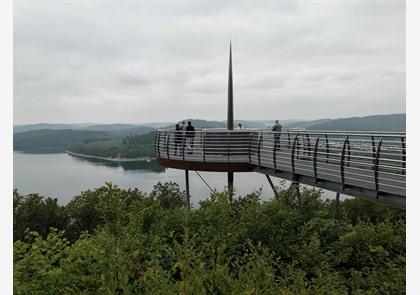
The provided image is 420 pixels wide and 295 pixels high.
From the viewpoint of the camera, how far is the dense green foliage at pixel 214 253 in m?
4.14

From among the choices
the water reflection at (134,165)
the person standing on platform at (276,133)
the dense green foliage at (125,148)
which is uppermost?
the person standing on platform at (276,133)

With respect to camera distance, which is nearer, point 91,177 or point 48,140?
point 91,177

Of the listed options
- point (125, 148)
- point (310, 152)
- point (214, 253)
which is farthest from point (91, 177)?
point (214, 253)

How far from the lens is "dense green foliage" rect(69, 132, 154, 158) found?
9093 centimetres

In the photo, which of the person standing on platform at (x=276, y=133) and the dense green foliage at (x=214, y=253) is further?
the person standing on platform at (x=276, y=133)

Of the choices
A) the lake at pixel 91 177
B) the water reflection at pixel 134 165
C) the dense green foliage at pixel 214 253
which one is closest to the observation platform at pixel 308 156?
the dense green foliage at pixel 214 253

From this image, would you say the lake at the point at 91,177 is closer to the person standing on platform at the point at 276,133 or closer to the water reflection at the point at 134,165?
the water reflection at the point at 134,165

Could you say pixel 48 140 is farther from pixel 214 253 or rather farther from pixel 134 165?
pixel 214 253

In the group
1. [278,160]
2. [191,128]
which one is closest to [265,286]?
[278,160]

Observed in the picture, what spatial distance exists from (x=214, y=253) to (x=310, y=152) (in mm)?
4445

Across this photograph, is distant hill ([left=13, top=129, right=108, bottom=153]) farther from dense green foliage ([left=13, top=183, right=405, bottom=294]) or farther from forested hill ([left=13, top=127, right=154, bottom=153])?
dense green foliage ([left=13, top=183, right=405, bottom=294])

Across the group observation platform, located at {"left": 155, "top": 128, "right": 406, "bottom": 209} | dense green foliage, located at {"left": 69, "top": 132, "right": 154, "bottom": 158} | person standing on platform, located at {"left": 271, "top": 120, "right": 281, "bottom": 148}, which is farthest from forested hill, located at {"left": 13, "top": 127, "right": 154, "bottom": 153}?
person standing on platform, located at {"left": 271, "top": 120, "right": 281, "bottom": 148}

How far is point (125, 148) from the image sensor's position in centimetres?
10112
